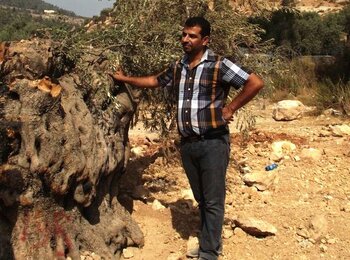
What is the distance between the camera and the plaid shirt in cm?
333

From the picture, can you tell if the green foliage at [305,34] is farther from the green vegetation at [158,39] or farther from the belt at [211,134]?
the belt at [211,134]

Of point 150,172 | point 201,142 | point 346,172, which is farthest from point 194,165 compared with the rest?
point 346,172

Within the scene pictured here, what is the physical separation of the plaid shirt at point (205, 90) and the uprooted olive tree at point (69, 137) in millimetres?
754

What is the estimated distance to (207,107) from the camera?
11.1 ft

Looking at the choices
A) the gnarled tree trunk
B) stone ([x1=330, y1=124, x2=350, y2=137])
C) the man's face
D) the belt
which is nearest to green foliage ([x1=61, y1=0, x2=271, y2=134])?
the gnarled tree trunk

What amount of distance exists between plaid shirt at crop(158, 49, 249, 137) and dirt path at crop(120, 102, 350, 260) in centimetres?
128

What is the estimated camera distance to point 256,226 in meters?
4.30

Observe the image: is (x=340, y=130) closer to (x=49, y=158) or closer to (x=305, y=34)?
(x=49, y=158)

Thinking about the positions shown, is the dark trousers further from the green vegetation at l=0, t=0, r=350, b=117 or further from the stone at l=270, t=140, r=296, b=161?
the stone at l=270, t=140, r=296, b=161

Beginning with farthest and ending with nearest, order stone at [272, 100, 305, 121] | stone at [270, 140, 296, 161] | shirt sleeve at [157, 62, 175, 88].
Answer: stone at [272, 100, 305, 121], stone at [270, 140, 296, 161], shirt sleeve at [157, 62, 175, 88]

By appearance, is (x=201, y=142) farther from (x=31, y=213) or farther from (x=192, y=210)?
(x=192, y=210)

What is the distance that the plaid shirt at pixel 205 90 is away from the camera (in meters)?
3.33

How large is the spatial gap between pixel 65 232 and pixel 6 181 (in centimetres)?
61

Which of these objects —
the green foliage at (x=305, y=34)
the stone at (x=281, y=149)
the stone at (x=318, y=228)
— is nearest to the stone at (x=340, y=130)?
the stone at (x=281, y=149)
